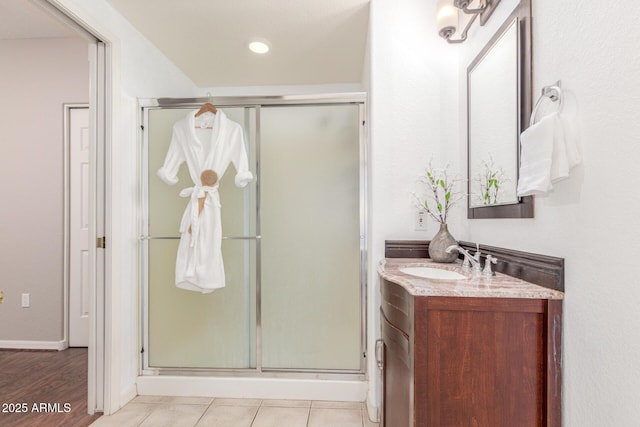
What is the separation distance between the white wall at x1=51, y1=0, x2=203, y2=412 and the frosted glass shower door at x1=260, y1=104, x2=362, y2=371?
2.84ft

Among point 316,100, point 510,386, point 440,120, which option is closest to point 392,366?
point 510,386

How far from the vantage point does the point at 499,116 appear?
4.71 feet

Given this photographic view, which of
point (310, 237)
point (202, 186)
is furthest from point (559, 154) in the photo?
point (202, 186)

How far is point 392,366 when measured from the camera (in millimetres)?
1289

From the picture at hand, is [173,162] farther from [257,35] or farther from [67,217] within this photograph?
[67,217]

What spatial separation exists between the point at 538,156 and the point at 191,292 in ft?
6.90

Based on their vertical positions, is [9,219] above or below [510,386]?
above

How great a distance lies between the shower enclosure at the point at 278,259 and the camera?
6.92 ft

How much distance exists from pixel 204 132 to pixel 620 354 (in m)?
2.21

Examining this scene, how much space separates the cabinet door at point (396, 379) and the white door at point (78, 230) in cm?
278

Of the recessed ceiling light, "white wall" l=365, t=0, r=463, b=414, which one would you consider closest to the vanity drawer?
"white wall" l=365, t=0, r=463, b=414

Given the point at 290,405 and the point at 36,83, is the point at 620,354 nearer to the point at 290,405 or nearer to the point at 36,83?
the point at 290,405

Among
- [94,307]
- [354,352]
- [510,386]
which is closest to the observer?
[510,386]

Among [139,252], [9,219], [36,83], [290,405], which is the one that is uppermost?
[36,83]
